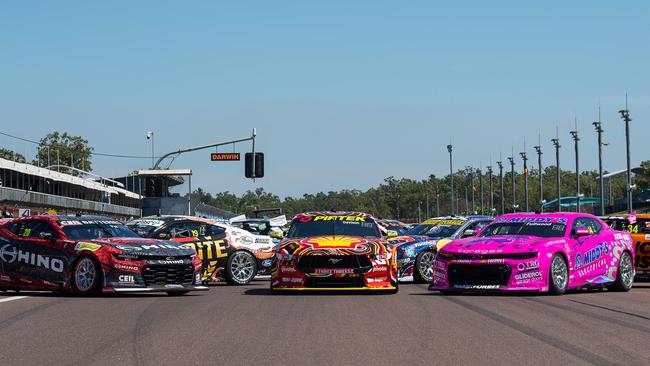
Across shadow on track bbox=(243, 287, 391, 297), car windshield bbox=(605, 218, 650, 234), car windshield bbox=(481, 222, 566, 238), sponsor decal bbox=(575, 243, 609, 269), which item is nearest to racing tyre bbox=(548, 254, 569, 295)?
sponsor decal bbox=(575, 243, 609, 269)

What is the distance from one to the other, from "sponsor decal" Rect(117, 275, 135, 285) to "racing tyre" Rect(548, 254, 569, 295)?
6.51 metres

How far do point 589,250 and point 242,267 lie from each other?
711 cm

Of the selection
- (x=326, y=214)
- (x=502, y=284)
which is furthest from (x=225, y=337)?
(x=326, y=214)

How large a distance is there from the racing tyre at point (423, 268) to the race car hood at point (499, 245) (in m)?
4.28

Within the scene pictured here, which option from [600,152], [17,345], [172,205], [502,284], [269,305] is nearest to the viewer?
[17,345]

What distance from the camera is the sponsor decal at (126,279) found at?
1648 centimetres

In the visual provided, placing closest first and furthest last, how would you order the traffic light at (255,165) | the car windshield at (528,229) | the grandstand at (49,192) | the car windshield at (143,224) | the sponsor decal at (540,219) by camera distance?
the car windshield at (528,229) < the sponsor decal at (540,219) < the car windshield at (143,224) < the traffic light at (255,165) < the grandstand at (49,192)

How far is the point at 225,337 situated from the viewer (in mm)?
10625

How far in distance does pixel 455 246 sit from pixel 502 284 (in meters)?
1.06

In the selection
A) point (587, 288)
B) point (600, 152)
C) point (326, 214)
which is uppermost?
point (600, 152)

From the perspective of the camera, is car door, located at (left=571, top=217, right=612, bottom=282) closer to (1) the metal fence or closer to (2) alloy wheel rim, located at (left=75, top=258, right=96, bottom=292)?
(2) alloy wheel rim, located at (left=75, top=258, right=96, bottom=292)

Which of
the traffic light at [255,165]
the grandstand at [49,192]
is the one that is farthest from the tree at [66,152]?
the traffic light at [255,165]

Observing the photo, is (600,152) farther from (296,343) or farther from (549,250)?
(296,343)

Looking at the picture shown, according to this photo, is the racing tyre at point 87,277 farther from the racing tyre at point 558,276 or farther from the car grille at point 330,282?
the racing tyre at point 558,276
